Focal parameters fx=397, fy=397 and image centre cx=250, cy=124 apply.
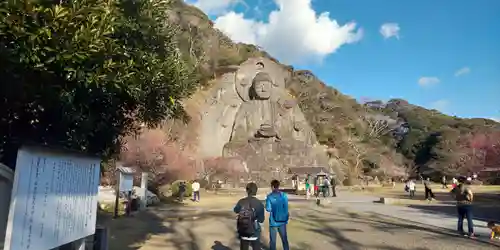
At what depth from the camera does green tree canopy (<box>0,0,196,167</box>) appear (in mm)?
3984

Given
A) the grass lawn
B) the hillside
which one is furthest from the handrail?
the hillside

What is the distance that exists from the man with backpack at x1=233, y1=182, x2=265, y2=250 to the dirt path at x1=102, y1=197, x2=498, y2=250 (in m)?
2.76

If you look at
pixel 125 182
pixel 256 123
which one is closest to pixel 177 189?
pixel 125 182

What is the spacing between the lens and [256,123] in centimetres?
4547

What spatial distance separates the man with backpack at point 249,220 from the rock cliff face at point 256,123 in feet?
112

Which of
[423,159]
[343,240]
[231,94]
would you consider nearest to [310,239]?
[343,240]

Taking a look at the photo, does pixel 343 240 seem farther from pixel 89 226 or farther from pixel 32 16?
pixel 32 16

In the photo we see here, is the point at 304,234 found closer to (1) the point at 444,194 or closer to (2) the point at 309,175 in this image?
(2) the point at 309,175

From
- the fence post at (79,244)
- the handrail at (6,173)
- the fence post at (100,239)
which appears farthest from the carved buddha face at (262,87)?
the handrail at (6,173)

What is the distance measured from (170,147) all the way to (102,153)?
19.3 m

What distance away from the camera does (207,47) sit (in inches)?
2226

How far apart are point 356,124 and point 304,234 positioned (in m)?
57.7

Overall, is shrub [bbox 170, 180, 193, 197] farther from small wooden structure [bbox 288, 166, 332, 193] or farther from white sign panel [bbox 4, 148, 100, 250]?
white sign panel [bbox 4, 148, 100, 250]

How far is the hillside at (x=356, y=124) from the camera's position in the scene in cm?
5425
